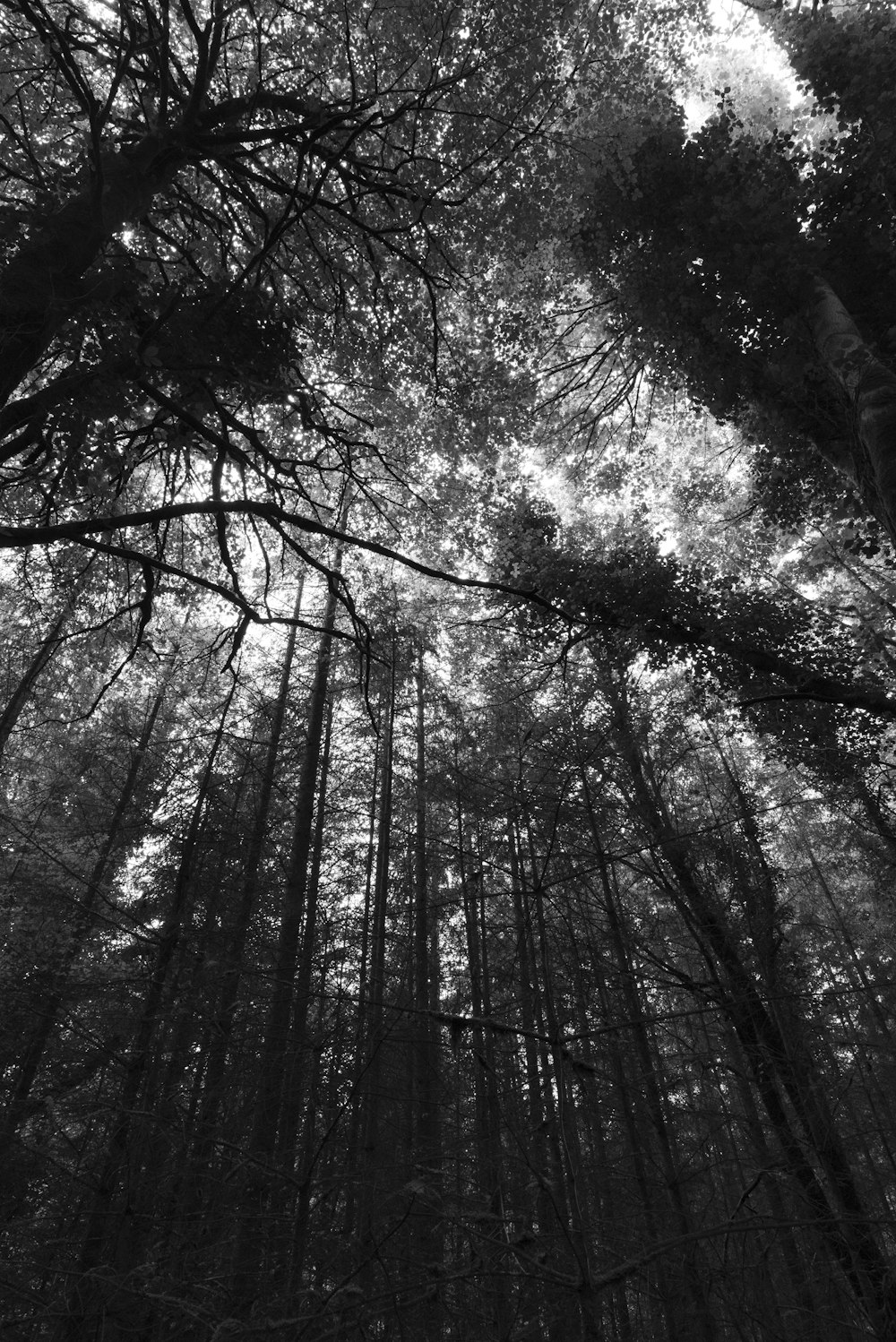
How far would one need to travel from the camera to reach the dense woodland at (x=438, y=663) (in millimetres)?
2412

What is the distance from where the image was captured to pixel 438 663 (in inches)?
391

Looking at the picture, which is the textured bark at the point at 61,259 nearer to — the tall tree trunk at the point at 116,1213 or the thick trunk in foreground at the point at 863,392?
the tall tree trunk at the point at 116,1213

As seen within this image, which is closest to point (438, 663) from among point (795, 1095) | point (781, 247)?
point (781, 247)

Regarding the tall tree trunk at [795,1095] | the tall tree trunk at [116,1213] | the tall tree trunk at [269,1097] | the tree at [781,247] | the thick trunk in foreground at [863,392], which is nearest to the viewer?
the tall tree trunk at [116,1213]

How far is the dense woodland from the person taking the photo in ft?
7.91

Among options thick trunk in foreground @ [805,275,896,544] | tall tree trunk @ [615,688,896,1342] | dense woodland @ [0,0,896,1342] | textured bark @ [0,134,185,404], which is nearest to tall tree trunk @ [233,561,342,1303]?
dense woodland @ [0,0,896,1342]

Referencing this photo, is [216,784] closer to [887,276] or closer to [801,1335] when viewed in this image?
[801,1335]

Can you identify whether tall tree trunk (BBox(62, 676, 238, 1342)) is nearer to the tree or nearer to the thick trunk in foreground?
the thick trunk in foreground

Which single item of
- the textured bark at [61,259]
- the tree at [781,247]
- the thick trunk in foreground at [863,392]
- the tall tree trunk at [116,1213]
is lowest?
the tall tree trunk at [116,1213]

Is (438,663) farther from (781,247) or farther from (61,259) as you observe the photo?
(61,259)

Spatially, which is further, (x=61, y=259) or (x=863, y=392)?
(x=863, y=392)

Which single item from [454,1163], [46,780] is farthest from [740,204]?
[46,780]

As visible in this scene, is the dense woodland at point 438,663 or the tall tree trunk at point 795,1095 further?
the tall tree trunk at point 795,1095

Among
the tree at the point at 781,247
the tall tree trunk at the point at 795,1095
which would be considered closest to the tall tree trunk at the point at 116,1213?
the tall tree trunk at the point at 795,1095
